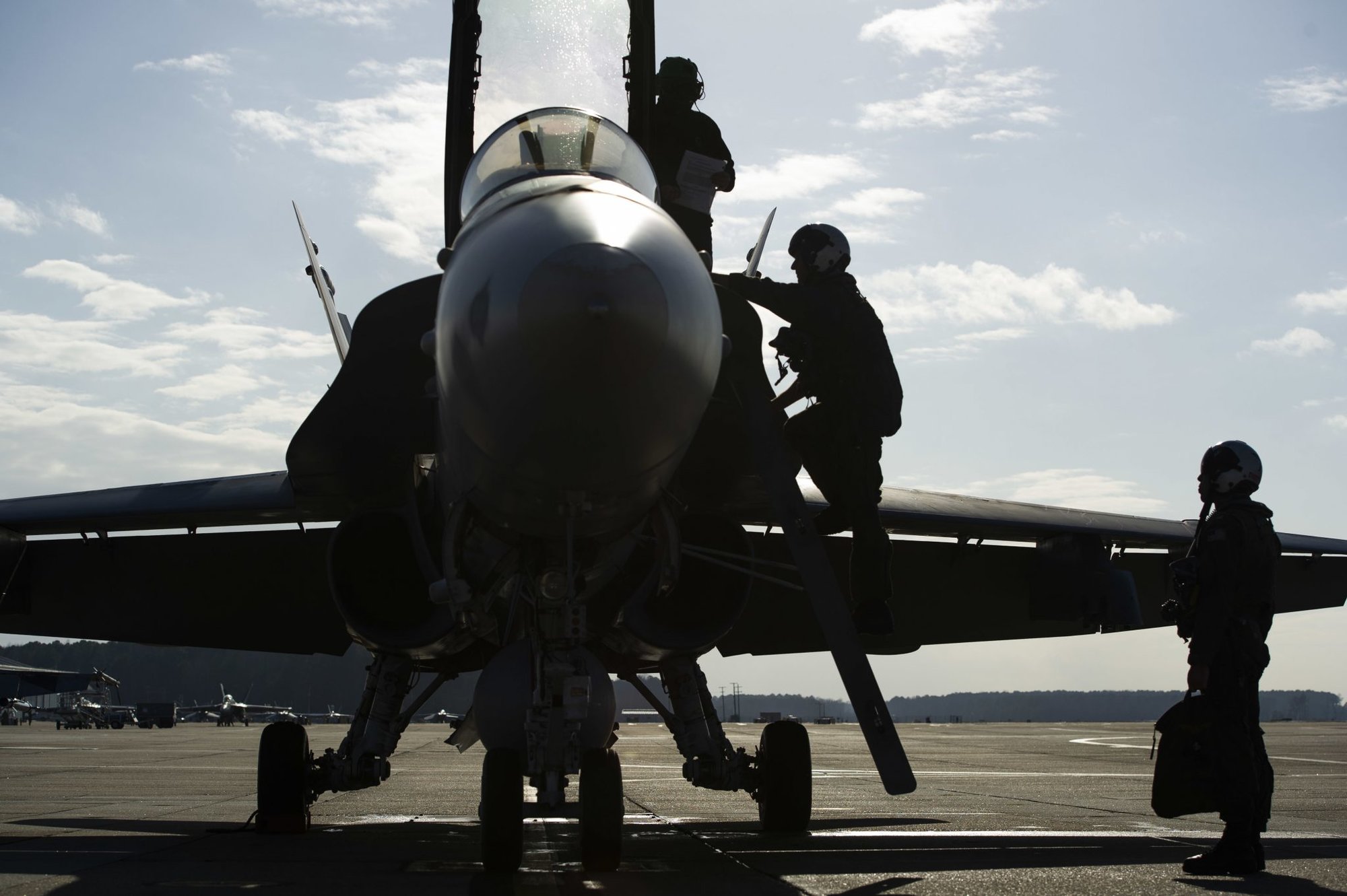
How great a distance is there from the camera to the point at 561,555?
19.7ft

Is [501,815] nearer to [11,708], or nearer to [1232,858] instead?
[1232,858]

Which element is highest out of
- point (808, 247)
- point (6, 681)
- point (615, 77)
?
point (615, 77)

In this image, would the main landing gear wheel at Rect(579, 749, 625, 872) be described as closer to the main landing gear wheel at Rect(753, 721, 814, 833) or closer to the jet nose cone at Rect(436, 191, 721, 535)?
the jet nose cone at Rect(436, 191, 721, 535)

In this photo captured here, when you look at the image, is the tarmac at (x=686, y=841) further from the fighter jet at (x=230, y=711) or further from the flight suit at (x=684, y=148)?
the fighter jet at (x=230, y=711)

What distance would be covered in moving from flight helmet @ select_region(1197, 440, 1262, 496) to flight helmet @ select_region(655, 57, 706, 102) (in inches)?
171

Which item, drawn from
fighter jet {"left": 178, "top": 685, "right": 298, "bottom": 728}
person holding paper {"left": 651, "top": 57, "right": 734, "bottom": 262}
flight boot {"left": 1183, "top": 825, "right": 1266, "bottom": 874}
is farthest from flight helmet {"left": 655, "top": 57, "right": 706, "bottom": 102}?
fighter jet {"left": 178, "top": 685, "right": 298, "bottom": 728}

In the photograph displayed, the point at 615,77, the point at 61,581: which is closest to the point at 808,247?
the point at 615,77

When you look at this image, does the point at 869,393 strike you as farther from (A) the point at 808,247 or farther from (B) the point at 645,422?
(B) the point at 645,422

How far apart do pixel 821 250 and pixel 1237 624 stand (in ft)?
9.20

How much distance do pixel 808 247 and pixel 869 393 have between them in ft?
3.14

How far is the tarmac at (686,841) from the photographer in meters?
5.19

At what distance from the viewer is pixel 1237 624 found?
5.99 metres

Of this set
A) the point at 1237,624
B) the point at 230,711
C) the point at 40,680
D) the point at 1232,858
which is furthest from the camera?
the point at 40,680

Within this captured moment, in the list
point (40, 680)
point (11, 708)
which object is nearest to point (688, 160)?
point (11, 708)
